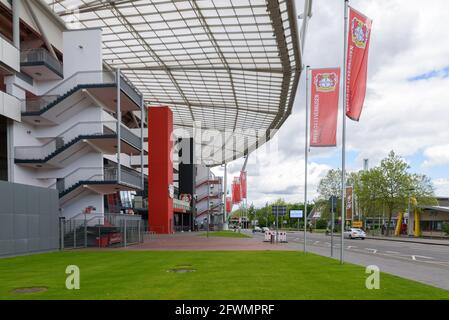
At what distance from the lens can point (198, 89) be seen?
63531 mm

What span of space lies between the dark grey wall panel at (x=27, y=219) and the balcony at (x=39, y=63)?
10.0 meters

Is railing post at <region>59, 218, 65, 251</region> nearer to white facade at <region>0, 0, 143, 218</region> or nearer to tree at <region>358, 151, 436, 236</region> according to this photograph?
white facade at <region>0, 0, 143, 218</region>

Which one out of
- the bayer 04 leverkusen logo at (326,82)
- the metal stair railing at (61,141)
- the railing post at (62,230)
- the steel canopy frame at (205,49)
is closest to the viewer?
the bayer 04 leverkusen logo at (326,82)

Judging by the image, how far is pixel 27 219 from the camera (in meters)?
25.5

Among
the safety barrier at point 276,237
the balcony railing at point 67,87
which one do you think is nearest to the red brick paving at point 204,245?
the safety barrier at point 276,237

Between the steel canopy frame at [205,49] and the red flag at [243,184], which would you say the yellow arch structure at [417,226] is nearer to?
the steel canopy frame at [205,49]

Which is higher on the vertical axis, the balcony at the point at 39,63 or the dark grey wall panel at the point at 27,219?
the balcony at the point at 39,63

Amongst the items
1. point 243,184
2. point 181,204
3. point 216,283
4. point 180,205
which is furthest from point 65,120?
point 243,184

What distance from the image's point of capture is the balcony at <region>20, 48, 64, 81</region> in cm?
3269

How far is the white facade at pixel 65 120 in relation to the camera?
32969 millimetres

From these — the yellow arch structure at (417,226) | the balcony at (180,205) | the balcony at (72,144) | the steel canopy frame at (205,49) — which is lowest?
the yellow arch structure at (417,226)

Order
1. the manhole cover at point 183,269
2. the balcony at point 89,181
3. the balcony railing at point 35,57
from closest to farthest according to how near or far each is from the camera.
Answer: the manhole cover at point 183,269 < the balcony railing at point 35,57 < the balcony at point 89,181

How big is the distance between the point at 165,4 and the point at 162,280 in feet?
98.1

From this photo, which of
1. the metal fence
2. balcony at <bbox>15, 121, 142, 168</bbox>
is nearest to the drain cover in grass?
the metal fence
